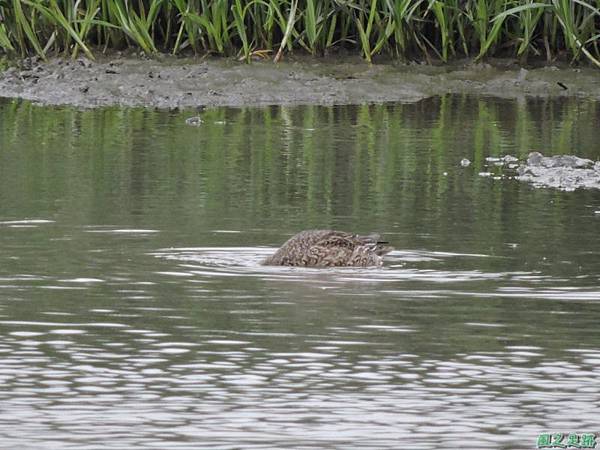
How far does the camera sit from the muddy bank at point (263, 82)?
2108cm

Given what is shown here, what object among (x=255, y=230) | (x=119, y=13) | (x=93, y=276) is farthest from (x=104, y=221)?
(x=119, y=13)

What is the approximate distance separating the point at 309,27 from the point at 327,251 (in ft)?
35.7

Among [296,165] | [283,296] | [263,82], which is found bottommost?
A: [283,296]

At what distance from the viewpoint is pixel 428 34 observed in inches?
909

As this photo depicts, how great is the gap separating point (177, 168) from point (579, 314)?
6578mm

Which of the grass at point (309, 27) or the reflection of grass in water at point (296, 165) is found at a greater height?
the grass at point (309, 27)

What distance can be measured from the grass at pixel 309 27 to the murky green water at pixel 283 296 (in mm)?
3894

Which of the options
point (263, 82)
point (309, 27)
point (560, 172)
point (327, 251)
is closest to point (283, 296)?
point (327, 251)

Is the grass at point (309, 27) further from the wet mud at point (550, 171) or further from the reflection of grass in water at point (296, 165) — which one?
the wet mud at point (550, 171)

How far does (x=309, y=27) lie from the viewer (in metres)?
22.0

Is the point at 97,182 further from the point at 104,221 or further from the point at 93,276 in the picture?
the point at 93,276

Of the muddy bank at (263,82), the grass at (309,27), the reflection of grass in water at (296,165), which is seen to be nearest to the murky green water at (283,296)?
the reflection of grass in water at (296,165)

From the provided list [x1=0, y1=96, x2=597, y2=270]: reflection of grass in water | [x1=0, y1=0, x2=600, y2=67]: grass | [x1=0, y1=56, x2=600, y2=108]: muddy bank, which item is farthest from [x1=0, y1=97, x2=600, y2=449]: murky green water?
[x1=0, y1=0, x2=600, y2=67]: grass

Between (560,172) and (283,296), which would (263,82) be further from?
(283,296)
